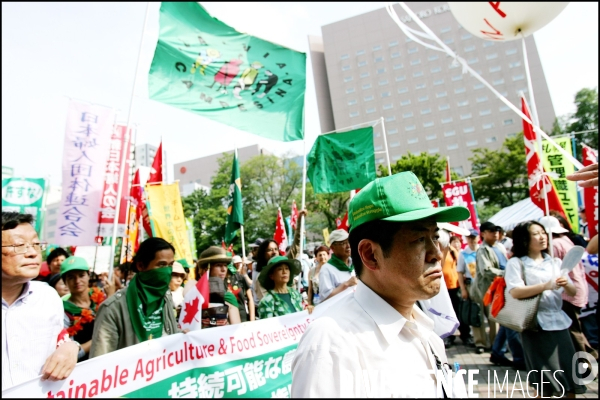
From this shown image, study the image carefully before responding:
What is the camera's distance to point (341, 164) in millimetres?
7789

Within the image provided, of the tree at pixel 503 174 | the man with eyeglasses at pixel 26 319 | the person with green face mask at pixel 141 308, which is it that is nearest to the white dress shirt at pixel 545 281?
the person with green face mask at pixel 141 308

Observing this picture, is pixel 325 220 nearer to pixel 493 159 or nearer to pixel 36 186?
pixel 493 159

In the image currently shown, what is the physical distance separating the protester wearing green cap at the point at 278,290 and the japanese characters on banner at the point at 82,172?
2.88m

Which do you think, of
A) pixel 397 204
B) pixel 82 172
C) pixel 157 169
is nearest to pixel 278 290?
pixel 397 204

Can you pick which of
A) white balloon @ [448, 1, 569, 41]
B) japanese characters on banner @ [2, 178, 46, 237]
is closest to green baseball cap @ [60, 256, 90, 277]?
white balloon @ [448, 1, 569, 41]

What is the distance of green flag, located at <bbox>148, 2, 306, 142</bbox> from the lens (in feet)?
17.2

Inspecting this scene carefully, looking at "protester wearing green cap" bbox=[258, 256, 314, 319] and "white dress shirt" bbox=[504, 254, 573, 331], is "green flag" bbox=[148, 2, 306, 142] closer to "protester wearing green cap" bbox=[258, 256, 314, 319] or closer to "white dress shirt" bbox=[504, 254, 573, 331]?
"protester wearing green cap" bbox=[258, 256, 314, 319]

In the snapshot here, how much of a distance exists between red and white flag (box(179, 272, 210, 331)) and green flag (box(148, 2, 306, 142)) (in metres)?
2.66

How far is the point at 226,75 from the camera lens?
5.60 meters

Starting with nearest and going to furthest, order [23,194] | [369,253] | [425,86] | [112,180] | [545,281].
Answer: [369,253] < [545,281] < [112,180] < [23,194] < [425,86]

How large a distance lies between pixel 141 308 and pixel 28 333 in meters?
0.90

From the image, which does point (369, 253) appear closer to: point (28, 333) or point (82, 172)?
point (28, 333)

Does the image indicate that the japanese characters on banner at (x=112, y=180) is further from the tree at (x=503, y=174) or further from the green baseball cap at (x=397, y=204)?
the tree at (x=503, y=174)

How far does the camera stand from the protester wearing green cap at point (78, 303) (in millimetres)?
3430
